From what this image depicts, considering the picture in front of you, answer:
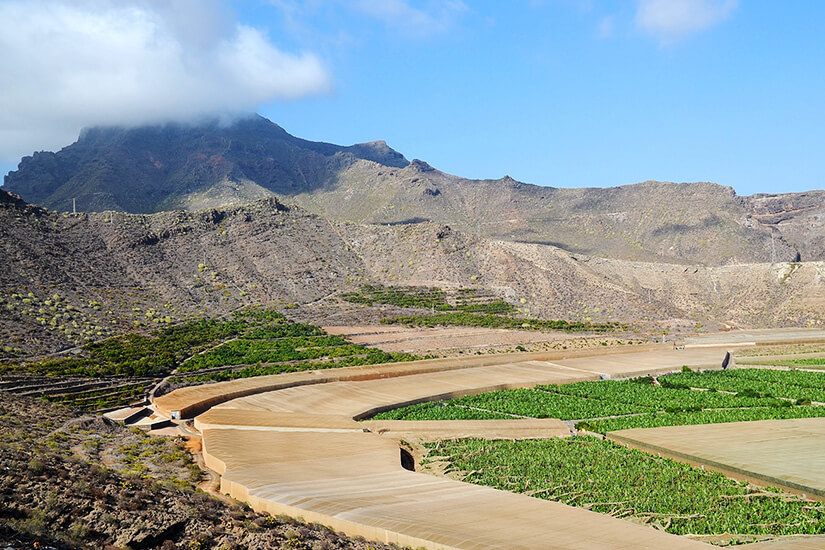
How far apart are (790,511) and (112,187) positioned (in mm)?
123111

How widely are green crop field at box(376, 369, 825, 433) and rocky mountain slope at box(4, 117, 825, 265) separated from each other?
75.8 m

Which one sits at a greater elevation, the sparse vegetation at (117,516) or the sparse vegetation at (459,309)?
the sparse vegetation at (459,309)

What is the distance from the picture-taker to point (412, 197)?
13950 centimetres

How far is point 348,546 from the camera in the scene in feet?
48.9

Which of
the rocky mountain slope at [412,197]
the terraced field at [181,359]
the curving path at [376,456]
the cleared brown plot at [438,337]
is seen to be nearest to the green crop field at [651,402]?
the curving path at [376,456]

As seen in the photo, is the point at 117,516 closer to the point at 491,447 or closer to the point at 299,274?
the point at 491,447

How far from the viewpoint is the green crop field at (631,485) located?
18938 mm

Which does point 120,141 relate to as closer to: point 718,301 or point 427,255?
point 427,255

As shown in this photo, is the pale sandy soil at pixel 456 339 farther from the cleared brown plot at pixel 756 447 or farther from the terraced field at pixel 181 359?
the cleared brown plot at pixel 756 447

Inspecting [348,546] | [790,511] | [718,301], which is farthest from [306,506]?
[718,301]

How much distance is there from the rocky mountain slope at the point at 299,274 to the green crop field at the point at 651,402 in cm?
2844

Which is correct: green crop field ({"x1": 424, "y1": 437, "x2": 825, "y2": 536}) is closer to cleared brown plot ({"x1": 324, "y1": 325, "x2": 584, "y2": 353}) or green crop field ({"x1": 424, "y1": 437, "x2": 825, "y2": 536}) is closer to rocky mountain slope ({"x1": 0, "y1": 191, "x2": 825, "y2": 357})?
cleared brown plot ({"x1": 324, "y1": 325, "x2": 584, "y2": 353})

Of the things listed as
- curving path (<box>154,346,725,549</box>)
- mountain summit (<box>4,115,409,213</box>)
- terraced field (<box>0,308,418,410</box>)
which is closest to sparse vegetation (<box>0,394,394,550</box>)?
curving path (<box>154,346,725,549</box>)

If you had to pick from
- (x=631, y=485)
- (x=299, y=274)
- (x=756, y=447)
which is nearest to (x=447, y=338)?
(x=299, y=274)
